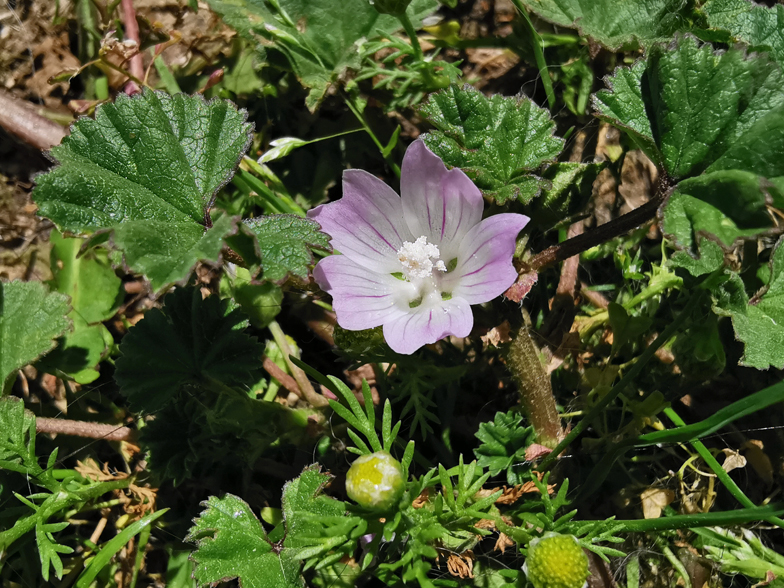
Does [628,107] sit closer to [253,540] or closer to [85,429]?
[253,540]

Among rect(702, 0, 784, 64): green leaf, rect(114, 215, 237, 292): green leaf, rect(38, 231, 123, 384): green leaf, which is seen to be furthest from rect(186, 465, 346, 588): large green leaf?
rect(702, 0, 784, 64): green leaf

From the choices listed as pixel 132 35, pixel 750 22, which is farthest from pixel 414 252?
pixel 132 35

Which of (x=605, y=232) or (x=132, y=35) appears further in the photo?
(x=132, y=35)

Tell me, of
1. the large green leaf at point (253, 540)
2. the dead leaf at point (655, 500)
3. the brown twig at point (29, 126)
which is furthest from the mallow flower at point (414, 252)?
the brown twig at point (29, 126)

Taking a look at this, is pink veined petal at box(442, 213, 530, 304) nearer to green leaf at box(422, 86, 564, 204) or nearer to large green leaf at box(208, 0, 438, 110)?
green leaf at box(422, 86, 564, 204)

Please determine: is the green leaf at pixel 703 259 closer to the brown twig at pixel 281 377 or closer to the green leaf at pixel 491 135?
the green leaf at pixel 491 135
